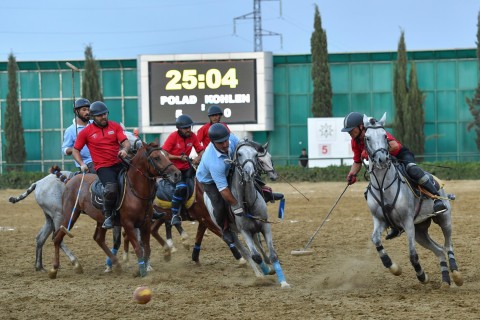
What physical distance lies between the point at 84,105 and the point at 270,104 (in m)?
33.0

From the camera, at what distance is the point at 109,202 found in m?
13.3

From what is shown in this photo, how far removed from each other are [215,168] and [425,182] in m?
2.79

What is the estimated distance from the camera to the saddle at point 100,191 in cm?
1341

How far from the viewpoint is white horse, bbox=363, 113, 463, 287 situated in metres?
11.1

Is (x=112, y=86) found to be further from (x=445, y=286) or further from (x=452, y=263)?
(x=445, y=286)

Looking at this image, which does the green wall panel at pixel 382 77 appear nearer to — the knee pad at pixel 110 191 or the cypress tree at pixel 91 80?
the cypress tree at pixel 91 80

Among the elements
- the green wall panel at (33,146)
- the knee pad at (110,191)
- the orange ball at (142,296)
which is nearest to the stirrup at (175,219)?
the knee pad at (110,191)

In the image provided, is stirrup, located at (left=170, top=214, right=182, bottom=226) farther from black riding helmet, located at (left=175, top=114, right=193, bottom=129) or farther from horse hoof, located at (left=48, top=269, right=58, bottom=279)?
horse hoof, located at (left=48, top=269, right=58, bottom=279)

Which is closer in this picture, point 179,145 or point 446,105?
point 179,145

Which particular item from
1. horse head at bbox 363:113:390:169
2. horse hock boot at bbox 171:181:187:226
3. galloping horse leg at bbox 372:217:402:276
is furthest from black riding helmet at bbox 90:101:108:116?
galloping horse leg at bbox 372:217:402:276

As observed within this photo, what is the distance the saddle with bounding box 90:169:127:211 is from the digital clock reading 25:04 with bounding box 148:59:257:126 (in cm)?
3129

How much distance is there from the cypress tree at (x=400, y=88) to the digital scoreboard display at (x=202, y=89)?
22.3ft

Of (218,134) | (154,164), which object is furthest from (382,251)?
(154,164)

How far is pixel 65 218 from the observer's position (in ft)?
47.3
